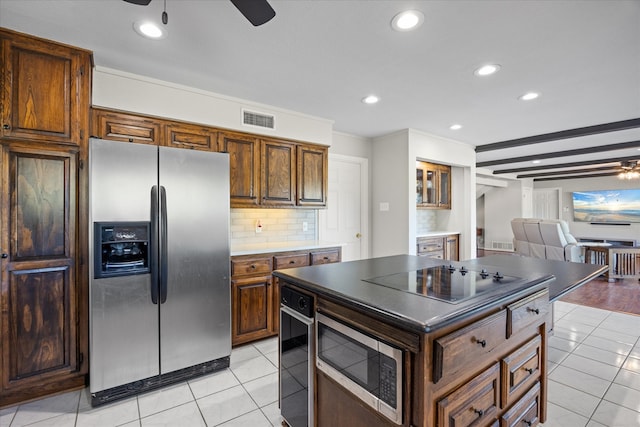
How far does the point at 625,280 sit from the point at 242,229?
24.6 feet

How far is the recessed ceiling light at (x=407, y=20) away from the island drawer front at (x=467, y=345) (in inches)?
70.7

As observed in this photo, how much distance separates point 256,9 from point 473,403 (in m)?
2.03

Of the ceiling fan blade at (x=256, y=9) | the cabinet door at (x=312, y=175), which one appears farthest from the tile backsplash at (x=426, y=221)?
the ceiling fan blade at (x=256, y=9)

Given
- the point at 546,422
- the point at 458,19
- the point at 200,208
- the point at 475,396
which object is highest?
the point at 458,19

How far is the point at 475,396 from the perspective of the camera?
1258 mm

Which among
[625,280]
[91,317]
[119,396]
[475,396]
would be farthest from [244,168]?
[625,280]

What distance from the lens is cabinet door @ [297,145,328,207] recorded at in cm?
369

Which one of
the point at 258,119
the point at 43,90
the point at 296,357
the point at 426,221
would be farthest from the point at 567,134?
the point at 43,90

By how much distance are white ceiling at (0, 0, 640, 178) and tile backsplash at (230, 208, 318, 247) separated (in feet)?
4.34

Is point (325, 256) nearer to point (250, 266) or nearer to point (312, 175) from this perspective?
point (250, 266)

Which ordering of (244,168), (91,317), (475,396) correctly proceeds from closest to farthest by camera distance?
(475,396)
(91,317)
(244,168)

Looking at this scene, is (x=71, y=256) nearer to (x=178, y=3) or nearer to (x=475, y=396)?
(x=178, y=3)

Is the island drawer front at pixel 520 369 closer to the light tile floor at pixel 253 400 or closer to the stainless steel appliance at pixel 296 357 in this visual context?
the light tile floor at pixel 253 400

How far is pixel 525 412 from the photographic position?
63.2 inches
